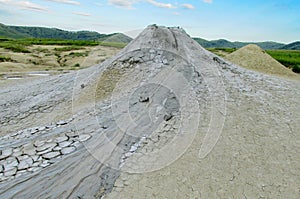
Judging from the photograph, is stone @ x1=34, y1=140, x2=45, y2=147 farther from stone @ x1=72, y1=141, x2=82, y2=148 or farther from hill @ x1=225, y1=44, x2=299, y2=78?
hill @ x1=225, y1=44, x2=299, y2=78

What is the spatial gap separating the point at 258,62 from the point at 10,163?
56.4ft

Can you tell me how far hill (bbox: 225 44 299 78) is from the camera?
16156 millimetres

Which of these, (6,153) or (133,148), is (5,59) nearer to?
(6,153)

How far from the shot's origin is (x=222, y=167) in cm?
411

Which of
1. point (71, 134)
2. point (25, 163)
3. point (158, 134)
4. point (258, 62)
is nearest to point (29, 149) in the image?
point (25, 163)

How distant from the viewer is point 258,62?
17.0m

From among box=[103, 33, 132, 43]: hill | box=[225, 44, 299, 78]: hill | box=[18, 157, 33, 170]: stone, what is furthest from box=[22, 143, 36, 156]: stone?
box=[225, 44, 299, 78]: hill

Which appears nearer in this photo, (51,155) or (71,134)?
(51,155)

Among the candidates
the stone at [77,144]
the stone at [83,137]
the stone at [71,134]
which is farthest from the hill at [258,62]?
the stone at [77,144]

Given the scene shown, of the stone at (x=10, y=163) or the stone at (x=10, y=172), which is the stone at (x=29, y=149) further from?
the stone at (x=10, y=172)

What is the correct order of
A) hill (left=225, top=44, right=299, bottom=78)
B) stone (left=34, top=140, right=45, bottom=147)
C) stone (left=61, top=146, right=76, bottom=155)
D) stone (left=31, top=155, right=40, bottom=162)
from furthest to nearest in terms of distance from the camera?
1. hill (left=225, top=44, right=299, bottom=78)
2. stone (left=34, top=140, right=45, bottom=147)
3. stone (left=61, top=146, right=76, bottom=155)
4. stone (left=31, top=155, right=40, bottom=162)

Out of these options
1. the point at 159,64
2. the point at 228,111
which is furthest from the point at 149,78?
the point at 228,111

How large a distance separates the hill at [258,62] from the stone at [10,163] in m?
16.0

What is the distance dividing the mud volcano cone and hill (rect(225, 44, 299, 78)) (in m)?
8.92
